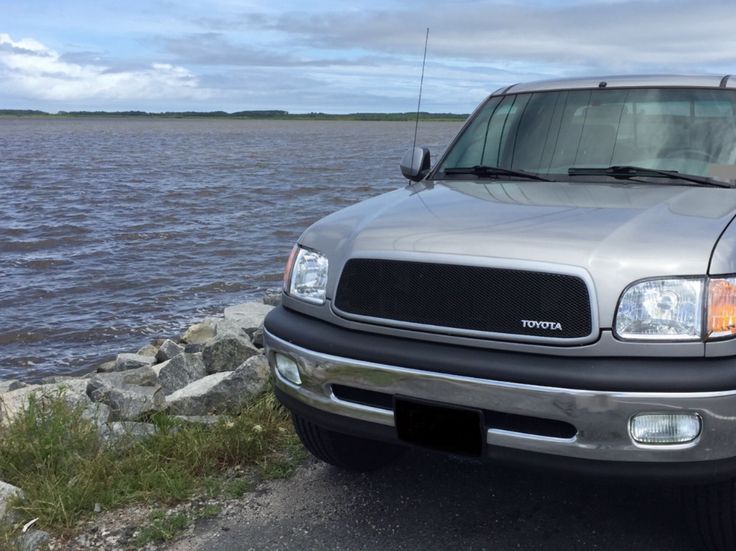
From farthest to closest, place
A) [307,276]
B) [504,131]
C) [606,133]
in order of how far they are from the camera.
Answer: [504,131], [606,133], [307,276]

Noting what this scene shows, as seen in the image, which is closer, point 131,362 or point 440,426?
point 440,426

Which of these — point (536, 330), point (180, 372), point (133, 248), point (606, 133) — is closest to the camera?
point (536, 330)

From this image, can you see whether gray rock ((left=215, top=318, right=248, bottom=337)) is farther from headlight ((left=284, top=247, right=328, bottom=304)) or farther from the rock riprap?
headlight ((left=284, top=247, right=328, bottom=304))

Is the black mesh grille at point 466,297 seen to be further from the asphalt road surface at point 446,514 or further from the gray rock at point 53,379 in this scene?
the gray rock at point 53,379

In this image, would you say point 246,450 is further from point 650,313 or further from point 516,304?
point 650,313

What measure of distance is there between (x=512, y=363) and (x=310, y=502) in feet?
4.71

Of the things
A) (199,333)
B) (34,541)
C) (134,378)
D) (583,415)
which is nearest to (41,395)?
(134,378)

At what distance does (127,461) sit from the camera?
4.00m

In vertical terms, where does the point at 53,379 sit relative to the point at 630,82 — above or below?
below

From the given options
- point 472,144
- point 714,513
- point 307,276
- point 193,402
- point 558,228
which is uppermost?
point 472,144

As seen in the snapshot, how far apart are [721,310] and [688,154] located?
4.82ft

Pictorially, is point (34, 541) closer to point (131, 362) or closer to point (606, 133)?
point (606, 133)

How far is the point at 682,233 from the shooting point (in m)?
2.83

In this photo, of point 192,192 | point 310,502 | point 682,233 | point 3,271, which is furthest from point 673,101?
point 192,192
